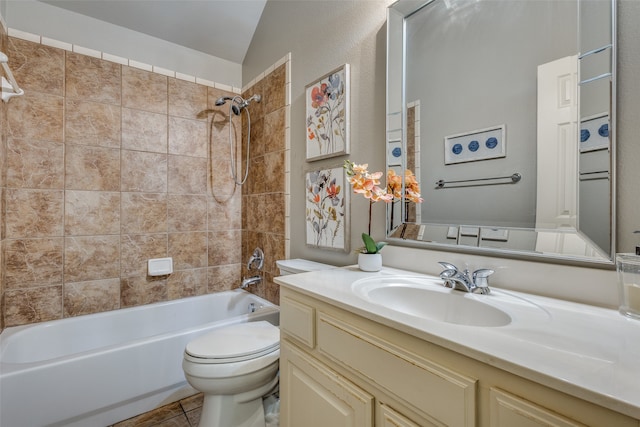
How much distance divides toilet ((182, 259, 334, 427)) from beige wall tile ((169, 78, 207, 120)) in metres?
1.67

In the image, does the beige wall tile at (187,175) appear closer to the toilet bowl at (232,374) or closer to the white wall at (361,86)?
the white wall at (361,86)

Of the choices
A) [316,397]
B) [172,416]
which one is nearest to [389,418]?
[316,397]

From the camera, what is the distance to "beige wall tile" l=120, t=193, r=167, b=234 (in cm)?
206

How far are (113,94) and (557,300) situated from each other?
2.59 m

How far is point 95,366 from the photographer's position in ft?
4.60

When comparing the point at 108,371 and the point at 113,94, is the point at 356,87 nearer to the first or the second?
the point at 113,94

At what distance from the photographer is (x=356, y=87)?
1.49 m

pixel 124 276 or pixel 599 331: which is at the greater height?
pixel 599 331

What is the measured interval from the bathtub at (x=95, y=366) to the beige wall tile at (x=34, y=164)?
0.84 m

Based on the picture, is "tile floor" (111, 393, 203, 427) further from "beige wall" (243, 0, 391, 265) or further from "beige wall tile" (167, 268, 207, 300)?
"beige wall" (243, 0, 391, 265)

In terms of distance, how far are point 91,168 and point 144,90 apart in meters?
0.65

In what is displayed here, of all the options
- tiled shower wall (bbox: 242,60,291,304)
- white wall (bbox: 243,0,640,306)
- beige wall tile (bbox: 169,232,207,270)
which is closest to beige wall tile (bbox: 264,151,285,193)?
tiled shower wall (bbox: 242,60,291,304)

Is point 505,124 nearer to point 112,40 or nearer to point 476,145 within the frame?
point 476,145

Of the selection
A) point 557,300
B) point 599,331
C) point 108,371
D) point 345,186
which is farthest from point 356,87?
point 108,371
